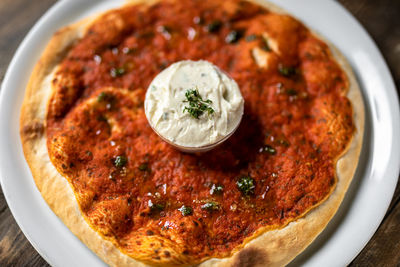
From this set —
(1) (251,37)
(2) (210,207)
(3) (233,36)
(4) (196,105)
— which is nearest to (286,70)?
(1) (251,37)

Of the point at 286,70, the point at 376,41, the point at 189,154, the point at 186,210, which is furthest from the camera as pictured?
the point at 376,41

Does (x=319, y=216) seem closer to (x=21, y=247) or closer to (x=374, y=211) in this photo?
(x=374, y=211)

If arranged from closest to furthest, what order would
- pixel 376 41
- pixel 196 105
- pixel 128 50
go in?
pixel 196 105, pixel 128 50, pixel 376 41

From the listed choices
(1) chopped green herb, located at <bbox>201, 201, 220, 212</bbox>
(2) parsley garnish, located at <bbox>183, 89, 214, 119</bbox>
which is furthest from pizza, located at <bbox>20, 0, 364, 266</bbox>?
(2) parsley garnish, located at <bbox>183, 89, 214, 119</bbox>

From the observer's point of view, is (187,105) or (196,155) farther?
(196,155)

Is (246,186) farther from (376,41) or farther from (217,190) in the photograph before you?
(376,41)

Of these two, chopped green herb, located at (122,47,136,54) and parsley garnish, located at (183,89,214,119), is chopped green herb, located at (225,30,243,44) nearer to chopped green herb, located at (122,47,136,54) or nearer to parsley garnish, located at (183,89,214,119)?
chopped green herb, located at (122,47,136,54)

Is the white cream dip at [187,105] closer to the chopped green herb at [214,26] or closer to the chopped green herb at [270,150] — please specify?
the chopped green herb at [270,150]
